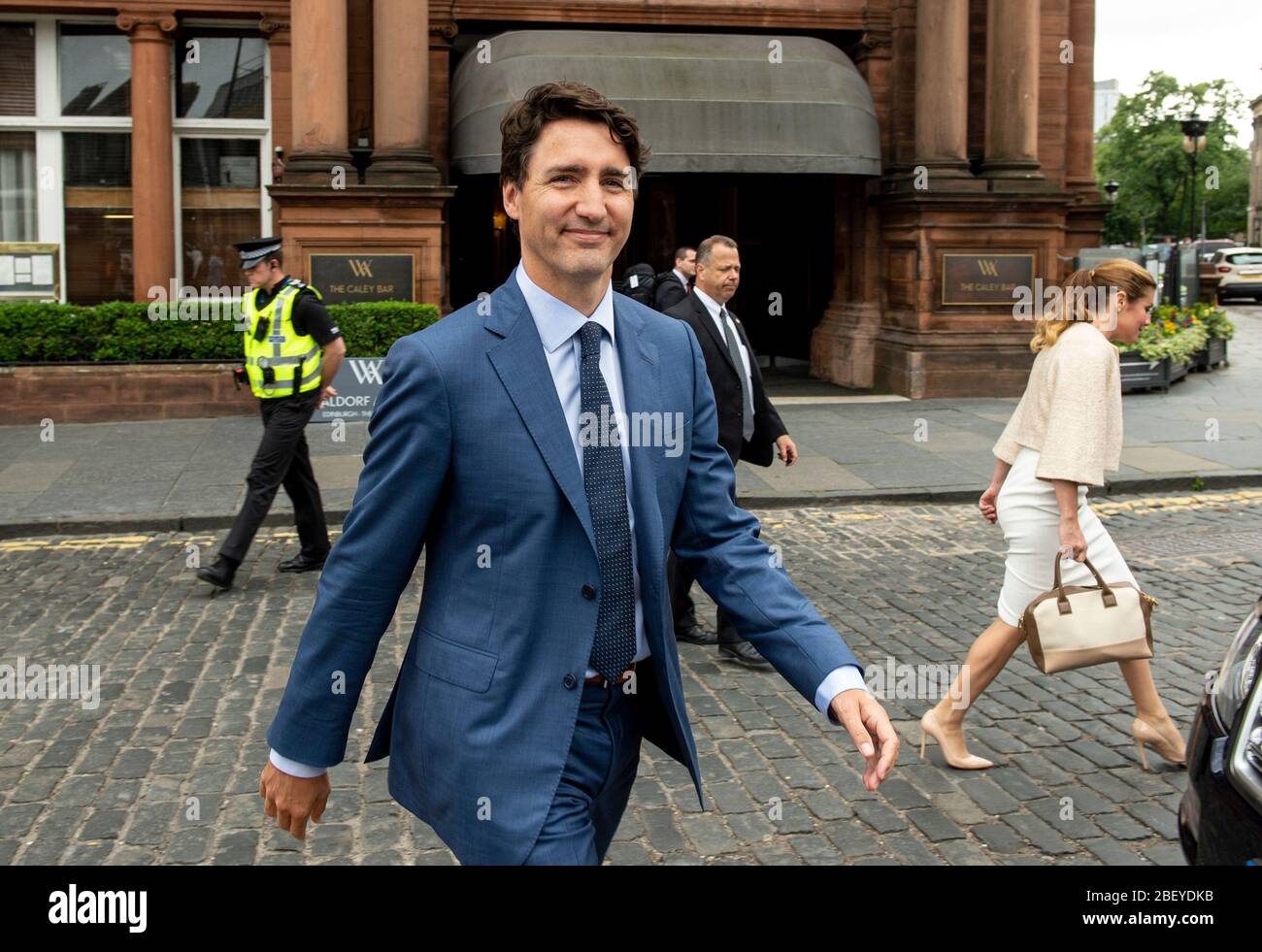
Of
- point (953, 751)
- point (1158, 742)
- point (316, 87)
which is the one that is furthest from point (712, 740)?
point (316, 87)

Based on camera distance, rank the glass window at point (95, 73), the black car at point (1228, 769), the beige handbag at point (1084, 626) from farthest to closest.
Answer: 1. the glass window at point (95, 73)
2. the beige handbag at point (1084, 626)
3. the black car at point (1228, 769)

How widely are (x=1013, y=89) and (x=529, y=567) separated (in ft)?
56.0

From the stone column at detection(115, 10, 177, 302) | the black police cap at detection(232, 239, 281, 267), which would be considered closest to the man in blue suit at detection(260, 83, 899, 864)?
the black police cap at detection(232, 239, 281, 267)

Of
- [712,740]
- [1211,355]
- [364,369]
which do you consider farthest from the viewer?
[1211,355]

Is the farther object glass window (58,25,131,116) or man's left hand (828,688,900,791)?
glass window (58,25,131,116)

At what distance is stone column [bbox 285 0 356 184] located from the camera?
16.4m

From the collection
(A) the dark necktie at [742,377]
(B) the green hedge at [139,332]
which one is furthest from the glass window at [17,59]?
(A) the dark necktie at [742,377]

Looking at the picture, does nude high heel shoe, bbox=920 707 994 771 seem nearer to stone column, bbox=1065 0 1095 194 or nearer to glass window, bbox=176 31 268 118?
glass window, bbox=176 31 268 118

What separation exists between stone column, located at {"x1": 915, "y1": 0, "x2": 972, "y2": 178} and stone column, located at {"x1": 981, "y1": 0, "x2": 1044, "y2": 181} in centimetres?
45

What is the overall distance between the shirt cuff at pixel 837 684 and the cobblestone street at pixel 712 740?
205cm

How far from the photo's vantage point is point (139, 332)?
15773mm

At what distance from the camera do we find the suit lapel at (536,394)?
8.87 feet

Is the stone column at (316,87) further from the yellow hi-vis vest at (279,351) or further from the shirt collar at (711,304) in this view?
the shirt collar at (711,304)

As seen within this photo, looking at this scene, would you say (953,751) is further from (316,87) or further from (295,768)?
(316,87)
